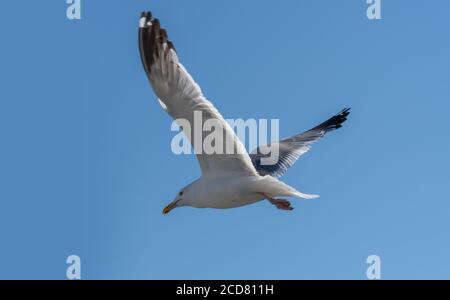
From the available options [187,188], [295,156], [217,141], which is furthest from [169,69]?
[295,156]

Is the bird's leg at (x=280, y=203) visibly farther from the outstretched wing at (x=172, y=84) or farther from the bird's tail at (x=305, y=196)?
the outstretched wing at (x=172, y=84)

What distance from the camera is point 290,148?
35.4ft

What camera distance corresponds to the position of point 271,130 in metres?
11.2

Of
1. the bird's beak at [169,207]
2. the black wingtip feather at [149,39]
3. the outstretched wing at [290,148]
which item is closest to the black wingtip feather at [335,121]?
the outstretched wing at [290,148]

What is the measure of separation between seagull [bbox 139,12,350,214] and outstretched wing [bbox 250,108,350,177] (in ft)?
4.67

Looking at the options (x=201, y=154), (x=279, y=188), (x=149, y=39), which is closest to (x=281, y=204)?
(x=279, y=188)

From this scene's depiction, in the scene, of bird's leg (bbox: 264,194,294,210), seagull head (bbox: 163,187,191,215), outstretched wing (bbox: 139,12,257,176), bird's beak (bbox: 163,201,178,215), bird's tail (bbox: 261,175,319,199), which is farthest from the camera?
bird's beak (bbox: 163,201,178,215)

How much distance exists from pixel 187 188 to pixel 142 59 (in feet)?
4.79

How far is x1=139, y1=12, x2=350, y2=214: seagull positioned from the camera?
800 centimetres

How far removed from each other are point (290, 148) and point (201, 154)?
2531mm

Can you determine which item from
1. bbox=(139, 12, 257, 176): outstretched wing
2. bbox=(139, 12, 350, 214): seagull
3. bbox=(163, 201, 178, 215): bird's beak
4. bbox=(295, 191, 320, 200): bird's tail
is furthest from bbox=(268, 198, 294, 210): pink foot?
bbox=(163, 201, 178, 215): bird's beak

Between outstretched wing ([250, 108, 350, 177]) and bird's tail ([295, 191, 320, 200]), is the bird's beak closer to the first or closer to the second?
outstretched wing ([250, 108, 350, 177])

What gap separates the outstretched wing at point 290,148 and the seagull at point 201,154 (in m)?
1.42
